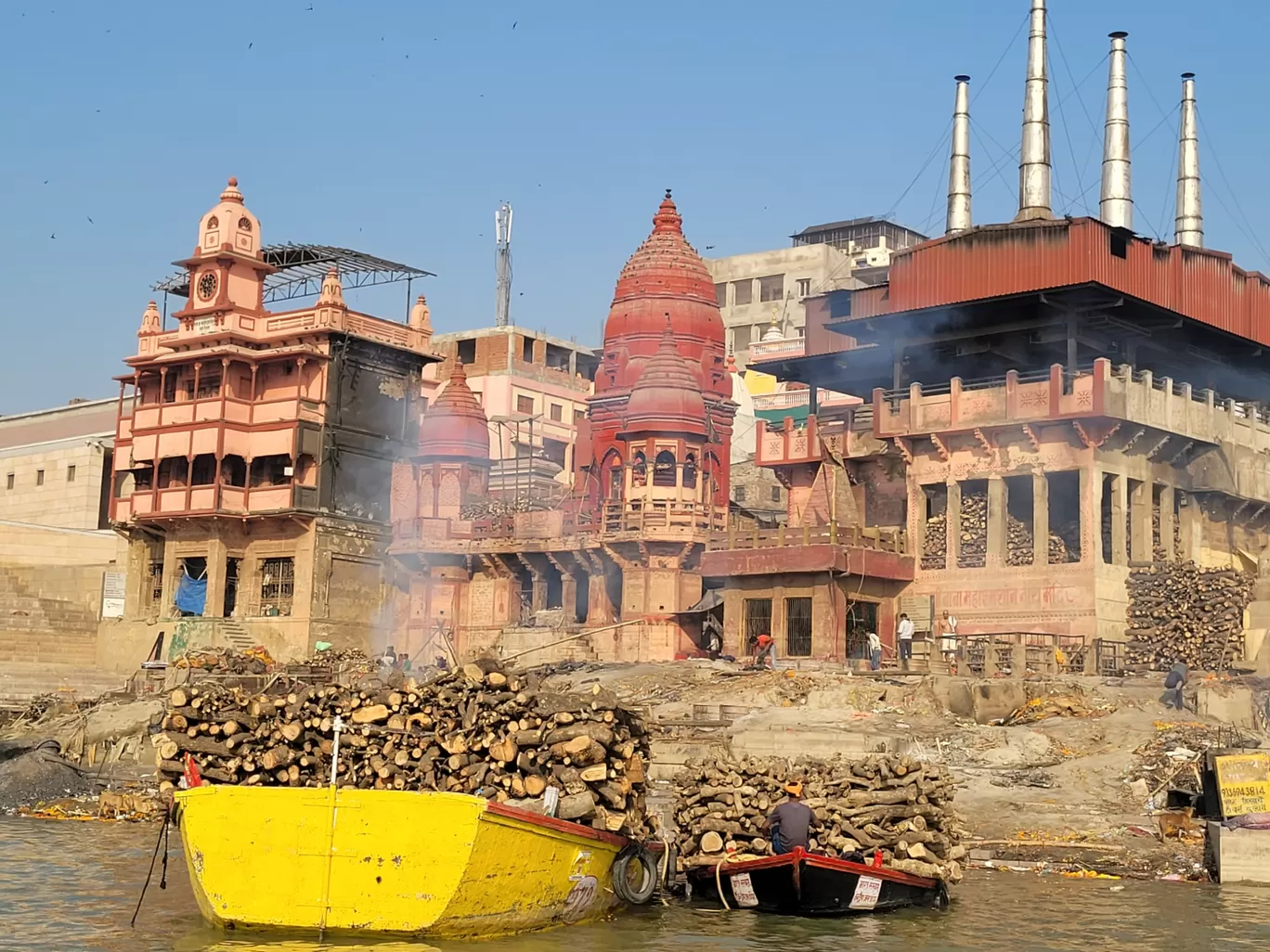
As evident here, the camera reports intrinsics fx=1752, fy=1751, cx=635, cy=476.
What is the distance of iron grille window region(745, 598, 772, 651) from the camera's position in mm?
43156

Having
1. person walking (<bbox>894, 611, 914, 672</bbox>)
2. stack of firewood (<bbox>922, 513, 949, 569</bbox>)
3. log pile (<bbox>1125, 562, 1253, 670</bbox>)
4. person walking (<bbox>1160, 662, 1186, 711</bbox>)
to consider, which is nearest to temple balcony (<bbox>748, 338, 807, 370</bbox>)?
stack of firewood (<bbox>922, 513, 949, 569</bbox>)

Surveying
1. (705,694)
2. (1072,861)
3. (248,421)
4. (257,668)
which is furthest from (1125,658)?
(248,421)

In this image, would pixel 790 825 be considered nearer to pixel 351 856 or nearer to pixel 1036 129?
pixel 351 856

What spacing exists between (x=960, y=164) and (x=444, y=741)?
38.1 meters

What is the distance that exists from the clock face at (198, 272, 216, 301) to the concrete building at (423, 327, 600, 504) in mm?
14931

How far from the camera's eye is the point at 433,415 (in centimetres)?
6081

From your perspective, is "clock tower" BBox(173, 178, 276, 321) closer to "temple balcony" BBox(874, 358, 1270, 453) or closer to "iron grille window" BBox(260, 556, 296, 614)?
"iron grille window" BBox(260, 556, 296, 614)

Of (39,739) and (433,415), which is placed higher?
(433,415)

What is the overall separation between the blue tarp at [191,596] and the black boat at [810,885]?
131 feet

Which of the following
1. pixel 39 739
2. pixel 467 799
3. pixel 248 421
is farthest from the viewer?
pixel 248 421

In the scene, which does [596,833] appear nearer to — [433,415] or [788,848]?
[788,848]

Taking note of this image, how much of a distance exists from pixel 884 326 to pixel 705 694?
46.0ft

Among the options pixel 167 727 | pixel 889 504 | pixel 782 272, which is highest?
pixel 782 272

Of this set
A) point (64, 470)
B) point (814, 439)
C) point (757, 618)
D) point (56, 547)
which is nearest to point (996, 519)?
point (757, 618)
